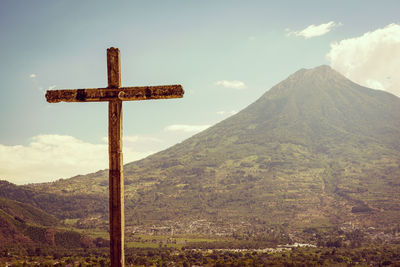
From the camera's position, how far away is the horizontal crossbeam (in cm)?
733

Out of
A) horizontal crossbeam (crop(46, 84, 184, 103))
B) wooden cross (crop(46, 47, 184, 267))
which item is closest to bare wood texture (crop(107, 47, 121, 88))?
wooden cross (crop(46, 47, 184, 267))

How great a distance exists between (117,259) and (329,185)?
191126 mm

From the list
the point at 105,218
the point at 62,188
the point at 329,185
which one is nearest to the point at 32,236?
the point at 105,218

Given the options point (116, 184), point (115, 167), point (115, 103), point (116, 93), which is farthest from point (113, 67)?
point (116, 184)

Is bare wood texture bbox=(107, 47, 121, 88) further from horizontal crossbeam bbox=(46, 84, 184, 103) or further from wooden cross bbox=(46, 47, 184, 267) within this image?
horizontal crossbeam bbox=(46, 84, 184, 103)

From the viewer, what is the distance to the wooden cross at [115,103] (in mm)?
7332

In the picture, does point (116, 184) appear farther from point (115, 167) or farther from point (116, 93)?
point (116, 93)

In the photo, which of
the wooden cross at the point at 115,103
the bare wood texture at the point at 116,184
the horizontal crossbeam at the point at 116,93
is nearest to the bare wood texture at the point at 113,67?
the wooden cross at the point at 115,103

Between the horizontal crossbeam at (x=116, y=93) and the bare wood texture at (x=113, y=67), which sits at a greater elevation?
the bare wood texture at (x=113, y=67)

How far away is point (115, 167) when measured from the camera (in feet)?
24.4

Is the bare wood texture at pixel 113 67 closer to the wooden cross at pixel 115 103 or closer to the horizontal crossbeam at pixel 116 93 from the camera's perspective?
the wooden cross at pixel 115 103

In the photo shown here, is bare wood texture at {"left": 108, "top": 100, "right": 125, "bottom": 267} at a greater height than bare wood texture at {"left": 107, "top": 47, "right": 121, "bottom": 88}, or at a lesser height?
lesser

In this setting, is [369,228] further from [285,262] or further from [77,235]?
[77,235]

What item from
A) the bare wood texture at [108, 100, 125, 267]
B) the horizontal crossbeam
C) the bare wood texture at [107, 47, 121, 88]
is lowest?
the bare wood texture at [108, 100, 125, 267]
